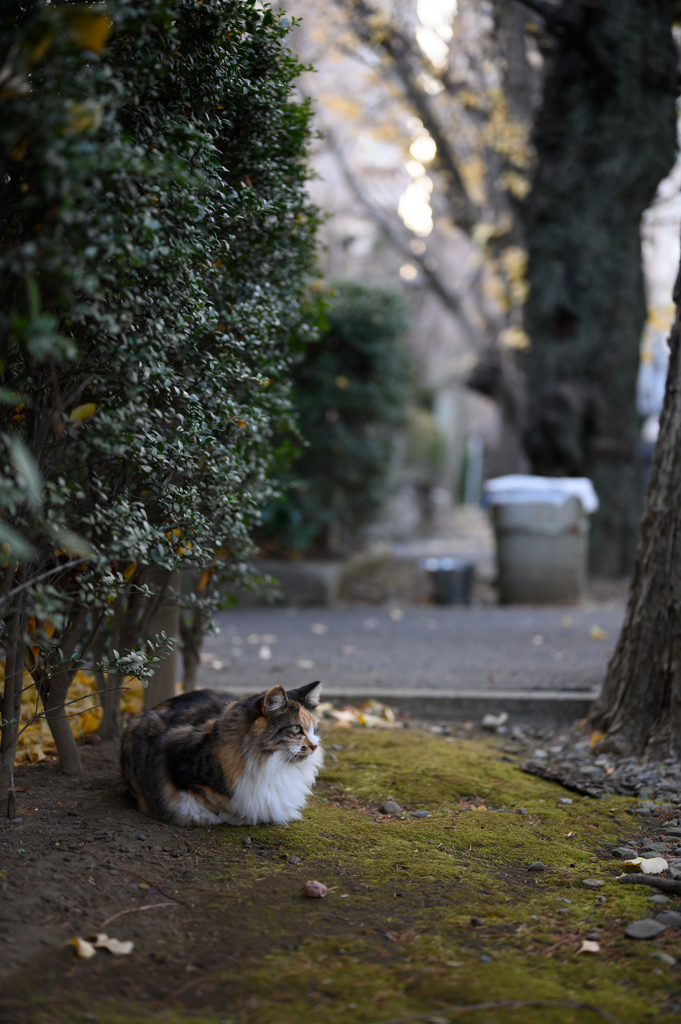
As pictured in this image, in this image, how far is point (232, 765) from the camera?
9.20ft

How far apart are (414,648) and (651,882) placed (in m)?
3.97

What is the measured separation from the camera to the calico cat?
2803 millimetres

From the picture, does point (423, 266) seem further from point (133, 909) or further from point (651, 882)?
point (133, 909)

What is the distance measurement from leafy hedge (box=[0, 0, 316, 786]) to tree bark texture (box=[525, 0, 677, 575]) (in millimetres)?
7042

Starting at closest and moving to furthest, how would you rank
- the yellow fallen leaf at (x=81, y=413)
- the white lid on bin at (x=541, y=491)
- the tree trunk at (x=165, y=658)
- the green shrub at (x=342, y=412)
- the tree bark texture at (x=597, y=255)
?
the yellow fallen leaf at (x=81, y=413), the tree trunk at (x=165, y=658), the white lid on bin at (x=541, y=491), the green shrub at (x=342, y=412), the tree bark texture at (x=597, y=255)

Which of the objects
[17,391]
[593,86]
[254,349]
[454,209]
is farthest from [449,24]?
[17,391]

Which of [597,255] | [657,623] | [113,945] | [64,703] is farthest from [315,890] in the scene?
[597,255]

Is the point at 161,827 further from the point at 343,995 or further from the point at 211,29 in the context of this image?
the point at 211,29

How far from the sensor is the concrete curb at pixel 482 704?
15.7ft

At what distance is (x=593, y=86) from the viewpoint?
30.2 feet

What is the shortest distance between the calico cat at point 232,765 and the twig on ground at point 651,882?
3.67 ft

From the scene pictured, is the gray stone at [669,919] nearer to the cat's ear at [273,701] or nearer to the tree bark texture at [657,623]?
the cat's ear at [273,701]

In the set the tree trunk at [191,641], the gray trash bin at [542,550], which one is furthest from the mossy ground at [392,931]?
the gray trash bin at [542,550]

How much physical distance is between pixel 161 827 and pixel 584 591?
24.7ft
